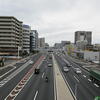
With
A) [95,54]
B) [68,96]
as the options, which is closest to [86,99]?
[68,96]

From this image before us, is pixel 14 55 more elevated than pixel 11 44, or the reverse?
pixel 11 44

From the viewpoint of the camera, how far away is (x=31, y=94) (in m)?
31.5

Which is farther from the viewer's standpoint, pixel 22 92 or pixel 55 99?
pixel 22 92

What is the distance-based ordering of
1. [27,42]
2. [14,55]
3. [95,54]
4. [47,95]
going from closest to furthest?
[47,95], [95,54], [14,55], [27,42]

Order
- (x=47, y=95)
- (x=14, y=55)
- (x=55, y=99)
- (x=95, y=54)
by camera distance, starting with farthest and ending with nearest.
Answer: (x=14, y=55), (x=95, y=54), (x=47, y=95), (x=55, y=99)

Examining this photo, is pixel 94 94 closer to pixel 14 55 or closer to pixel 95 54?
pixel 95 54

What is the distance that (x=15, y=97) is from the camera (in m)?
29.6

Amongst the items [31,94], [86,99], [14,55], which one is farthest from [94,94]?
[14,55]

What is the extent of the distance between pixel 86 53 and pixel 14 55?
55.8 metres

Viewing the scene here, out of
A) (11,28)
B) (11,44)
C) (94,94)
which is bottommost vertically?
(94,94)

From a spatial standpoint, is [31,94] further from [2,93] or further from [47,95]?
[2,93]

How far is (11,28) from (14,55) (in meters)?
21.9

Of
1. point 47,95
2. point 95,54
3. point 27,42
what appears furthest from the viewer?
point 27,42

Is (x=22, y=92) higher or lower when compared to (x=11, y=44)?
lower
